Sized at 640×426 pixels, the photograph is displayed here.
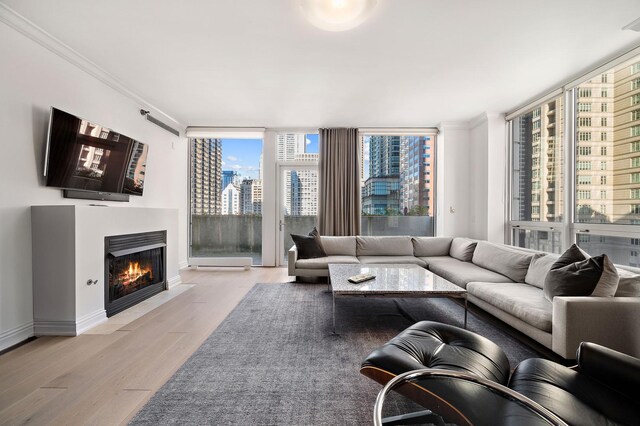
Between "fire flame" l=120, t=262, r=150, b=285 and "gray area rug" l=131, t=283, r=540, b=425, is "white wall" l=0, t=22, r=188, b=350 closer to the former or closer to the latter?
"fire flame" l=120, t=262, r=150, b=285

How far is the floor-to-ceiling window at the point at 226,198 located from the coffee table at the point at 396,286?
8.73ft

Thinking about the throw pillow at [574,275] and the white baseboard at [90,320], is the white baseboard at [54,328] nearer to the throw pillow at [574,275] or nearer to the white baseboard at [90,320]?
the white baseboard at [90,320]

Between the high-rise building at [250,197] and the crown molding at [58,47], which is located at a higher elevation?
the crown molding at [58,47]

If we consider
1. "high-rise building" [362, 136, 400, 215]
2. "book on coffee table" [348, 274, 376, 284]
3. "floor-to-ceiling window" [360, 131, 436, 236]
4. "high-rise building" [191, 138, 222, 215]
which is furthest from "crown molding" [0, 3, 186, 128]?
"high-rise building" [362, 136, 400, 215]

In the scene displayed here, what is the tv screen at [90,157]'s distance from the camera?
2.41 m

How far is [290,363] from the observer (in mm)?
1867

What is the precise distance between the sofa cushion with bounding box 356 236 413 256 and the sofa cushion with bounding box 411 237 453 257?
0.35 ft

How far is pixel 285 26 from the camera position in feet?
7.49

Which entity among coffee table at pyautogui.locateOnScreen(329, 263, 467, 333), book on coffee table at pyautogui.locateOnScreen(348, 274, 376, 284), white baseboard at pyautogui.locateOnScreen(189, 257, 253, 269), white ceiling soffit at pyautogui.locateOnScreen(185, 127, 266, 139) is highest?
white ceiling soffit at pyautogui.locateOnScreen(185, 127, 266, 139)

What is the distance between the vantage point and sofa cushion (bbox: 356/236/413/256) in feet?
14.4

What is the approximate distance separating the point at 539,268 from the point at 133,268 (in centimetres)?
440

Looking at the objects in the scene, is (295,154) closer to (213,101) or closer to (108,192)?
(213,101)

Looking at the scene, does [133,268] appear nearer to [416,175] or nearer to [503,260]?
[503,260]

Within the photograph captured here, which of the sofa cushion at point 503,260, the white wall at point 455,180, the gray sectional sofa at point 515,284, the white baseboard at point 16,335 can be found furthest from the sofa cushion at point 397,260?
the white baseboard at point 16,335
